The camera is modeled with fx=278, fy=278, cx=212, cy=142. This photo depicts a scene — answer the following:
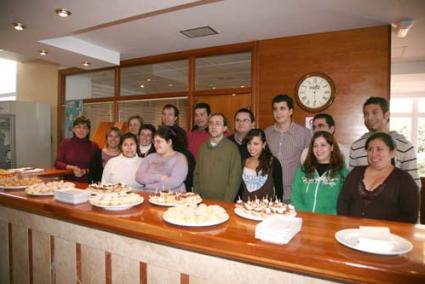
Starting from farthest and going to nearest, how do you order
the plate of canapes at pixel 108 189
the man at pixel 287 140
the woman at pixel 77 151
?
the woman at pixel 77 151 → the man at pixel 287 140 → the plate of canapes at pixel 108 189

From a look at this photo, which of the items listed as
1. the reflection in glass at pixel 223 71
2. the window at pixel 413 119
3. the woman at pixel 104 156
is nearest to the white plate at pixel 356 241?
the woman at pixel 104 156

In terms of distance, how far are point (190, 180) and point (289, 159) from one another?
0.96m

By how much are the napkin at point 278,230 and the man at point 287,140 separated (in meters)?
1.37

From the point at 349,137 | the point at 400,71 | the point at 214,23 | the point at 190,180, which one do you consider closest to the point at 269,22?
the point at 214,23

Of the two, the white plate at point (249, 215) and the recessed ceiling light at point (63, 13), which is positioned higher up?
the recessed ceiling light at point (63, 13)

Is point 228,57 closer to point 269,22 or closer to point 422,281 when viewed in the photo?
point 269,22

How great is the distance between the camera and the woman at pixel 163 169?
2141 millimetres

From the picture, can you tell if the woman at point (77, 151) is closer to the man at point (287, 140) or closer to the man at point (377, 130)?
the man at point (287, 140)

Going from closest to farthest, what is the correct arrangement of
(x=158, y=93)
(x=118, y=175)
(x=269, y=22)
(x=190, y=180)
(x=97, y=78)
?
(x=118, y=175) < (x=190, y=180) < (x=269, y=22) < (x=158, y=93) < (x=97, y=78)

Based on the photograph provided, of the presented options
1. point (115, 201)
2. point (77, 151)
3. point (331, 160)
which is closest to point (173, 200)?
point (115, 201)

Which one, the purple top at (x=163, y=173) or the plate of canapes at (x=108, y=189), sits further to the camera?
the purple top at (x=163, y=173)

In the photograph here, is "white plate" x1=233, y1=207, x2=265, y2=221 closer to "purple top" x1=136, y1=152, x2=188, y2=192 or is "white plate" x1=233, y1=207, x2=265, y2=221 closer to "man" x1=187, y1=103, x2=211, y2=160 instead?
"purple top" x1=136, y1=152, x2=188, y2=192

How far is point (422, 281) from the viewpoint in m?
0.88

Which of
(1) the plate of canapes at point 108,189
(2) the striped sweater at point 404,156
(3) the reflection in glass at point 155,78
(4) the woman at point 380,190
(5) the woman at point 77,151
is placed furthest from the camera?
(3) the reflection in glass at point 155,78
